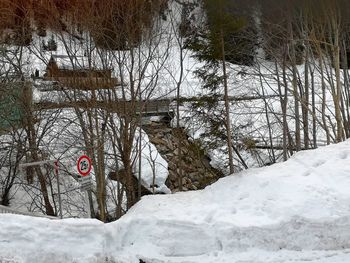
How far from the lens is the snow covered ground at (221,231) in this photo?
24.4 ft

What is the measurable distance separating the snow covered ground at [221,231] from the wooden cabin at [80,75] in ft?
30.3

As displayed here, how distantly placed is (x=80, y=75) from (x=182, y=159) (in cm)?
988

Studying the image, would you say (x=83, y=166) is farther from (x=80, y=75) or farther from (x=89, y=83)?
(x=80, y=75)

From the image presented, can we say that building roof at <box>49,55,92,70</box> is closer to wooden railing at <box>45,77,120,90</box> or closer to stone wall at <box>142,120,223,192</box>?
wooden railing at <box>45,77,120,90</box>

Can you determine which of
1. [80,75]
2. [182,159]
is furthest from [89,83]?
[182,159]

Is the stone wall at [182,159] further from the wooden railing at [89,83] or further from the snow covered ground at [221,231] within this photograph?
the snow covered ground at [221,231]

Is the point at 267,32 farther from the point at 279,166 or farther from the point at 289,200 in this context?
the point at 289,200

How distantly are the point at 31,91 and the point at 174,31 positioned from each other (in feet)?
20.8

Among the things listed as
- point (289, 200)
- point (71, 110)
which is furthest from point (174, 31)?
point (289, 200)

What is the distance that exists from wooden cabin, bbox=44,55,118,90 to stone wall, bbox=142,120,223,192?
6.02m

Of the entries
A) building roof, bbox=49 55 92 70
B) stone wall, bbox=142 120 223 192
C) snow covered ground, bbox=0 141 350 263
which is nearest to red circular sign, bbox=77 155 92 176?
snow covered ground, bbox=0 141 350 263

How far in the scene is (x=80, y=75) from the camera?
17516 millimetres

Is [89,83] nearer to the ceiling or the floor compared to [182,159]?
nearer to the ceiling

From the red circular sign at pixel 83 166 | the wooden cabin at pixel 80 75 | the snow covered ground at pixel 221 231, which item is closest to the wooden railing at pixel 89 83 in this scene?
the wooden cabin at pixel 80 75
